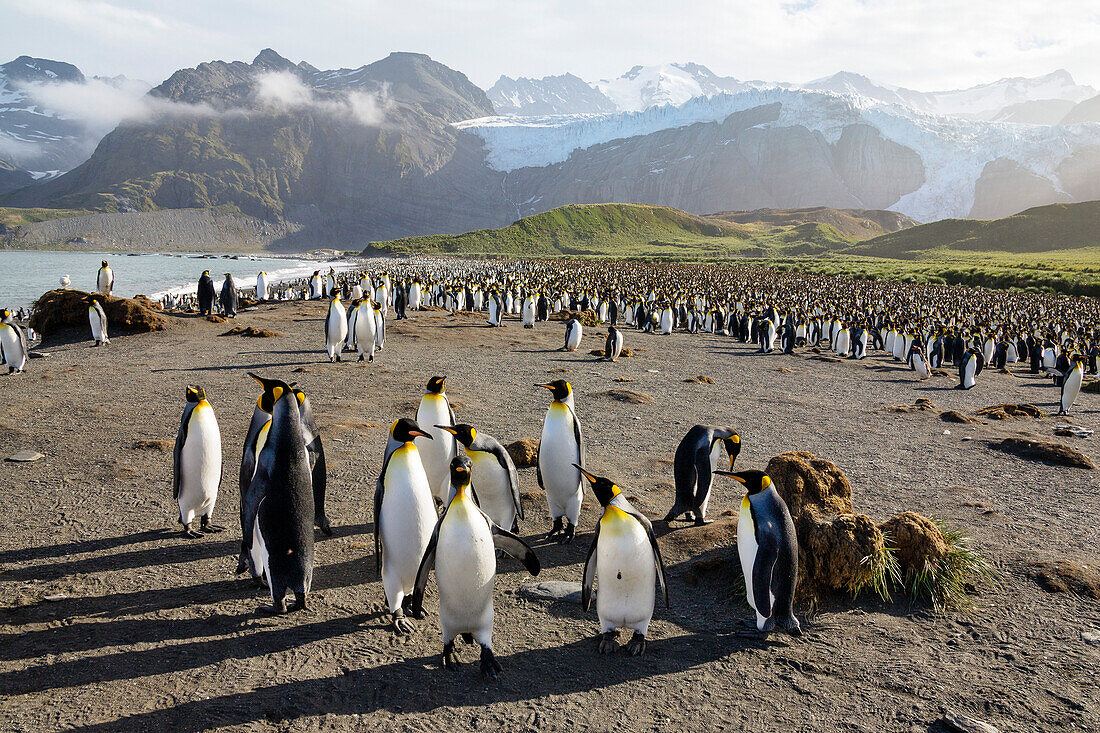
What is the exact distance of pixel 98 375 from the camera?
1210 centimetres

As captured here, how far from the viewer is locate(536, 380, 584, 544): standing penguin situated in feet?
18.7

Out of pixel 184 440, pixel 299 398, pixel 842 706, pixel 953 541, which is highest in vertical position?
pixel 299 398

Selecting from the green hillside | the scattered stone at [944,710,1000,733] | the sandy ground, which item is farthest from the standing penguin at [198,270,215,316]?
the green hillside

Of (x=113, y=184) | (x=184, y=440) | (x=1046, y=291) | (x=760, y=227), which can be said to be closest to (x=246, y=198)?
(x=113, y=184)

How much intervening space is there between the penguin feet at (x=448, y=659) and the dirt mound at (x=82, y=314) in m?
17.4

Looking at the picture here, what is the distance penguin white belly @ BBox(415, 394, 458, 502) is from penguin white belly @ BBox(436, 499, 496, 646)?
5.88 ft

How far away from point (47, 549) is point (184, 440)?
1277 mm

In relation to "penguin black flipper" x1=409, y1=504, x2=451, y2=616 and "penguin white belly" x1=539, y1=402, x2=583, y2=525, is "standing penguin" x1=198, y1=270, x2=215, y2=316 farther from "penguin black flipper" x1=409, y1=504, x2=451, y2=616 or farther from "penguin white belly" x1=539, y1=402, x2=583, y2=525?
"penguin black flipper" x1=409, y1=504, x2=451, y2=616

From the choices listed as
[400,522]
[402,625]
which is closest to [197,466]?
[400,522]

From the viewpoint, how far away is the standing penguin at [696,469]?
5.88 meters

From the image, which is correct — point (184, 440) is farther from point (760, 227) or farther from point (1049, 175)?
point (1049, 175)

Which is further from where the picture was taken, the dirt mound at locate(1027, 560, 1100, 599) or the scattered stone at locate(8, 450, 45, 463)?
the scattered stone at locate(8, 450, 45, 463)

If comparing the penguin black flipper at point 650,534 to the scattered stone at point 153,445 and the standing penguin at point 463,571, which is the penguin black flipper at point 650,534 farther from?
the scattered stone at point 153,445

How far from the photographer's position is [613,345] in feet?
54.7
